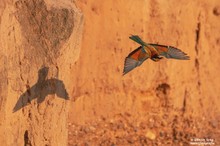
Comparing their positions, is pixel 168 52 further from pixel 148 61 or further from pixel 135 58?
pixel 148 61

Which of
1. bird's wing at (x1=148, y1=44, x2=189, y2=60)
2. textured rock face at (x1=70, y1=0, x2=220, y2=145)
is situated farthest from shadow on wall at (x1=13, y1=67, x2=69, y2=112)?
textured rock face at (x1=70, y1=0, x2=220, y2=145)

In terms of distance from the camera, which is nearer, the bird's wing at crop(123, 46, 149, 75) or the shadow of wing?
the shadow of wing

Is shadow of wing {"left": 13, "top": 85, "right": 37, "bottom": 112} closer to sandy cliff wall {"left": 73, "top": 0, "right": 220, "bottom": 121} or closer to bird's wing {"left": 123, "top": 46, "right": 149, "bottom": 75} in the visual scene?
bird's wing {"left": 123, "top": 46, "right": 149, "bottom": 75}

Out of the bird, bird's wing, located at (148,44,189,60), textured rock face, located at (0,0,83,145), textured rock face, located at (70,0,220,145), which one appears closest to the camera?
textured rock face, located at (0,0,83,145)

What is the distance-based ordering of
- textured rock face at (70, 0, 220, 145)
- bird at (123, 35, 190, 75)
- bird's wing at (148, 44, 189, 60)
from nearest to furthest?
1. bird at (123, 35, 190, 75)
2. bird's wing at (148, 44, 189, 60)
3. textured rock face at (70, 0, 220, 145)

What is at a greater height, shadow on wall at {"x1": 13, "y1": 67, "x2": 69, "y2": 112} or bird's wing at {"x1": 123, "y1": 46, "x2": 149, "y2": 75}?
bird's wing at {"x1": 123, "y1": 46, "x2": 149, "y2": 75}

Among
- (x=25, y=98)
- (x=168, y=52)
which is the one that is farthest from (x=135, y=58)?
(x=25, y=98)

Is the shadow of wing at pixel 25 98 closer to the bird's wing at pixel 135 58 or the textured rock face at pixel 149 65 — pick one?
the bird's wing at pixel 135 58

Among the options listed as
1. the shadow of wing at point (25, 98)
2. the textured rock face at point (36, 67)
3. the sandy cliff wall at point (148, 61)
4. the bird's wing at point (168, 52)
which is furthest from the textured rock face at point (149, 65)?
the shadow of wing at point (25, 98)
